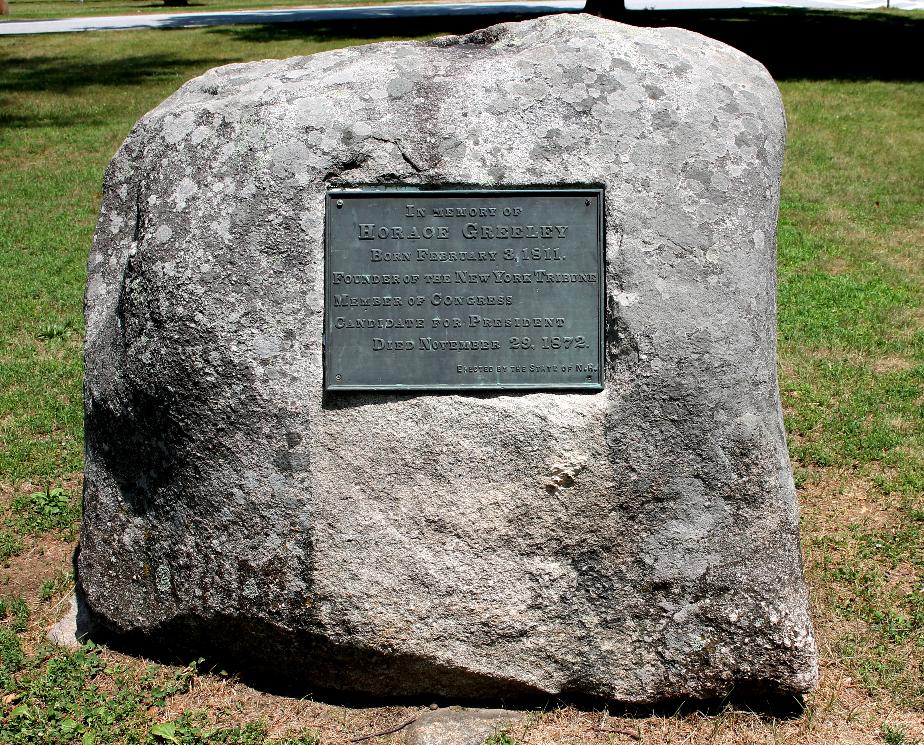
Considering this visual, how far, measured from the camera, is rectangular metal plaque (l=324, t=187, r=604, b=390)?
124 inches

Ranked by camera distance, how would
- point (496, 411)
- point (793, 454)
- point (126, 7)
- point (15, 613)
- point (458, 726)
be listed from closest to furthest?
point (496, 411) < point (458, 726) < point (15, 613) < point (793, 454) < point (126, 7)

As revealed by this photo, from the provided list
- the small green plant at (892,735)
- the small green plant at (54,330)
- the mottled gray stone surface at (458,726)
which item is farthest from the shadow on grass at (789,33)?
the mottled gray stone surface at (458,726)

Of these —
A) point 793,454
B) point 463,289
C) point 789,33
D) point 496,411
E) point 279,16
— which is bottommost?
point 793,454

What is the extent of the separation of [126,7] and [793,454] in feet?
90.9

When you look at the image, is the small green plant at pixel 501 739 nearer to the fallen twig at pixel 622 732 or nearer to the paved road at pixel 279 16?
the fallen twig at pixel 622 732

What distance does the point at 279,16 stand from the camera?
71.1ft

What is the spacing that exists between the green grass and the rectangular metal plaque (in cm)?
2349

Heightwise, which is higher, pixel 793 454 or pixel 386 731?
pixel 793 454

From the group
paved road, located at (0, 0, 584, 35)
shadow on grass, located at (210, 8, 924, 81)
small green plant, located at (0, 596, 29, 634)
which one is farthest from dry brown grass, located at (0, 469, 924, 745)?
paved road, located at (0, 0, 584, 35)

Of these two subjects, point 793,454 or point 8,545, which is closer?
point 8,545

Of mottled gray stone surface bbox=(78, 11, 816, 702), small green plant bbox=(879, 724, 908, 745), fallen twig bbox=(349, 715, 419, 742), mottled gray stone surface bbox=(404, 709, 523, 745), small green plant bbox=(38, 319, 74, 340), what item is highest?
mottled gray stone surface bbox=(78, 11, 816, 702)

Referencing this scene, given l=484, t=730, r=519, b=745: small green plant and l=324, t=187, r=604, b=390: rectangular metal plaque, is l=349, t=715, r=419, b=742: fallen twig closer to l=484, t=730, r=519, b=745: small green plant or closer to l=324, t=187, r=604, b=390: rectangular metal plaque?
l=484, t=730, r=519, b=745: small green plant

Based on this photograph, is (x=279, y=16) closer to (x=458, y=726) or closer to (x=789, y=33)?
(x=789, y=33)

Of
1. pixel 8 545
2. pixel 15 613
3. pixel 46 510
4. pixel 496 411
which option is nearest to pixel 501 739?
pixel 496 411
